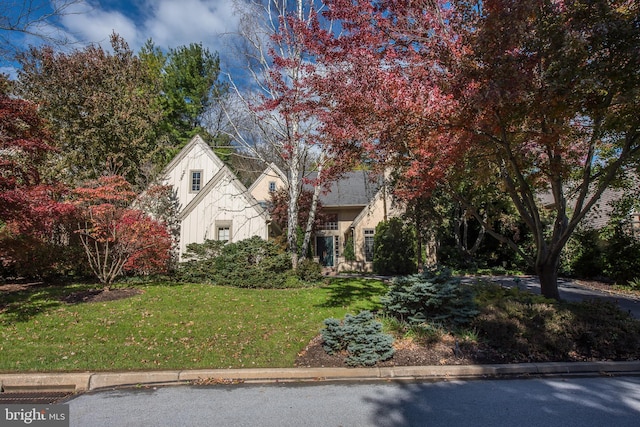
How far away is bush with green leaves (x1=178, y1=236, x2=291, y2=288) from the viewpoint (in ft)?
42.1

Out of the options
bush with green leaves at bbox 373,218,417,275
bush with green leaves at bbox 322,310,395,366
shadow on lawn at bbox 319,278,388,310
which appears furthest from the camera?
bush with green leaves at bbox 373,218,417,275

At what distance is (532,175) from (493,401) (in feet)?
21.0

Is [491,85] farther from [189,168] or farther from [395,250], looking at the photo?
[189,168]

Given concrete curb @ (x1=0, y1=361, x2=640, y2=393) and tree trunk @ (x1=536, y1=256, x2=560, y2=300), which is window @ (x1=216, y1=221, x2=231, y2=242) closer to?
concrete curb @ (x1=0, y1=361, x2=640, y2=393)

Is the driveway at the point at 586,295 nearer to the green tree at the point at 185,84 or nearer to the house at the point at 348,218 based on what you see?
the house at the point at 348,218

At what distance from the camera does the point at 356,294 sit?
35.9 ft

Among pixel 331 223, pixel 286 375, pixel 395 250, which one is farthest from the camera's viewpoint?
pixel 331 223

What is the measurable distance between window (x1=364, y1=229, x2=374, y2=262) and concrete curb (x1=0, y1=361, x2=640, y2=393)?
16763mm

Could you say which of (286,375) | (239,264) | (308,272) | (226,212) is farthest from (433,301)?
(226,212)

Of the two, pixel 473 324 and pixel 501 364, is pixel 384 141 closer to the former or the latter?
pixel 473 324

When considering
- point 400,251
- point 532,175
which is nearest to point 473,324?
point 532,175

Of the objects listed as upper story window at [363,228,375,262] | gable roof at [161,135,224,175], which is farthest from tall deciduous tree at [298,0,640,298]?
upper story window at [363,228,375,262]

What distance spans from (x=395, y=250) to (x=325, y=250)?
5884 mm

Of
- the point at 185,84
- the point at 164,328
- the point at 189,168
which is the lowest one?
the point at 164,328
